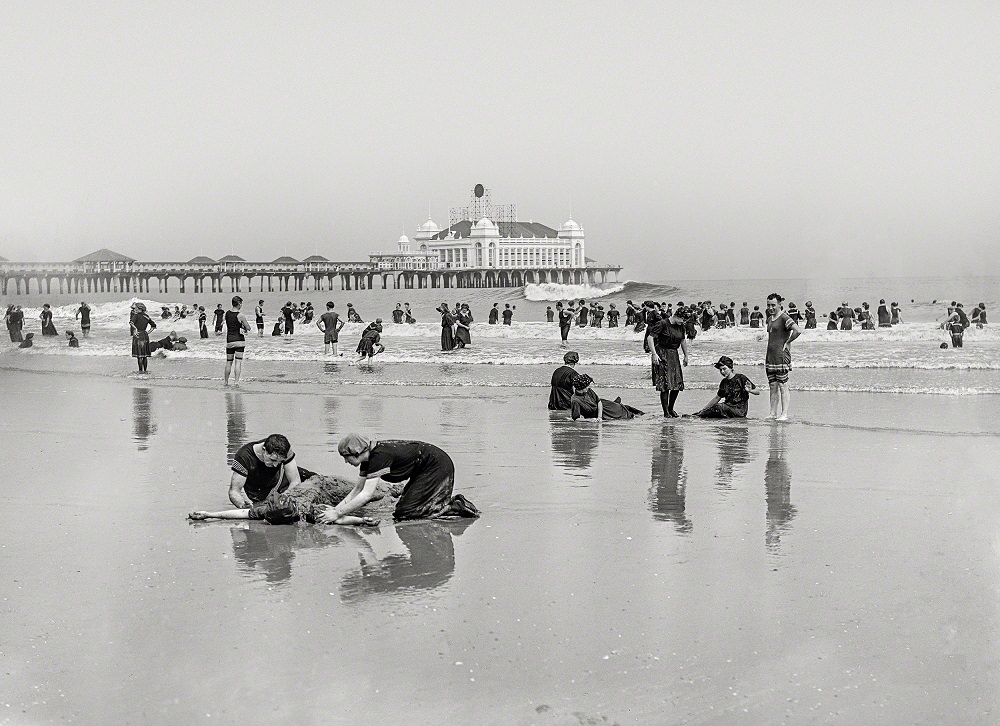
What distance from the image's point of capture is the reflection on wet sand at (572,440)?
413 inches

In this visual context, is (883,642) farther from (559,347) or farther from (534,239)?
(534,239)

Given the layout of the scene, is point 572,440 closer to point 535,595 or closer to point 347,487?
point 347,487

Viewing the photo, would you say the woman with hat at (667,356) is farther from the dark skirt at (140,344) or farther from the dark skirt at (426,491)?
the dark skirt at (140,344)

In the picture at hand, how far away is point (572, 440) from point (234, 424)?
14.2 ft

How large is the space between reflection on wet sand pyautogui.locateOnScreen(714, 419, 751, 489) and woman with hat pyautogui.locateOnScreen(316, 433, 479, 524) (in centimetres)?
246

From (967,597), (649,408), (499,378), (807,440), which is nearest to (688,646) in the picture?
(967,597)

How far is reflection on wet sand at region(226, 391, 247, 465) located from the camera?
11.4 meters

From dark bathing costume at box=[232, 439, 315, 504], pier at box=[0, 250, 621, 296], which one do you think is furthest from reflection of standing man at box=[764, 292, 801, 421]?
pier at box=[0, 250, 621, 296]

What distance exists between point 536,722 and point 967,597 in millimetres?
2746

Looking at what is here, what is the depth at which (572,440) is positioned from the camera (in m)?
11.9

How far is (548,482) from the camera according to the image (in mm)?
9273

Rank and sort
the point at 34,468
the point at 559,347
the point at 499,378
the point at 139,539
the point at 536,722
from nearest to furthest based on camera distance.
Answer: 1. the point at 536,722
2. the point at 139,539
3. the point at 34,468
4. the point at 499,378
5. the point at 559,347

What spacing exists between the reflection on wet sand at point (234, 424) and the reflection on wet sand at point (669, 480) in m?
3.89

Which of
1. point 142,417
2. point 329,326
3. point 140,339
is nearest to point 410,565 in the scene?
point 142,417
